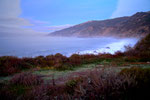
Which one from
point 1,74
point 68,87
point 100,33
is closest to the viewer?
point 68,87

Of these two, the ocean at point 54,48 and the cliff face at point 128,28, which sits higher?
the cliff face at point 128,28

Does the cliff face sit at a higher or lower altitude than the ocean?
higher

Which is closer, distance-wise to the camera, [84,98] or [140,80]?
[84,98]

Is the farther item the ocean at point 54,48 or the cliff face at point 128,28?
the cliff face at point 128,28

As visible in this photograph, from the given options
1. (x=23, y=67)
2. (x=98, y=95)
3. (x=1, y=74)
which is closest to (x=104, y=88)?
(x=98, y=95)

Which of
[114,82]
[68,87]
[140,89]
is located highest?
[114,82]

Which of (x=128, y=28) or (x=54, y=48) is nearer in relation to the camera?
(x=54, y=48)

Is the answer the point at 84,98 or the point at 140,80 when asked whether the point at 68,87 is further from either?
the point at 140,80

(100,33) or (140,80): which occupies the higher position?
(100,33)

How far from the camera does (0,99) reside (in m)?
2.24

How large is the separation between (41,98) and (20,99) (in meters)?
0.48

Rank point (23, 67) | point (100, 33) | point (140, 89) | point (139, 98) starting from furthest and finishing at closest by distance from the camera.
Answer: point (100, 33) < point (23, 67) < point (140, 89) < point (139, 98)

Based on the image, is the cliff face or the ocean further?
the cliff face

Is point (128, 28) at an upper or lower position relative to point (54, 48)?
upper
